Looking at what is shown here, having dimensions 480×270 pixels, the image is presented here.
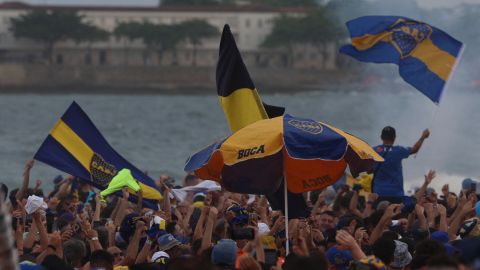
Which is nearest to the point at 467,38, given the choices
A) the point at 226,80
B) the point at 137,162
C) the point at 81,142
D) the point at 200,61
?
the point at 81,142

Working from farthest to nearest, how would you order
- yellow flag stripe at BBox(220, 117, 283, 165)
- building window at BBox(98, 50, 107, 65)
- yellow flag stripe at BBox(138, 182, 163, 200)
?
building window at BBox(98, 50, 107, 65) → yellow flag stripe at BBox(138, 182, 163, 200) → yellow flag stripe at BBox(220, 117, 283, 165)

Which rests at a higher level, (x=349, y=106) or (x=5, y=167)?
(x=5, y=167)

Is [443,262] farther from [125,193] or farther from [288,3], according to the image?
[288,3]

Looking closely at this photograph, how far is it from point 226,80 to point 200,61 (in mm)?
122766

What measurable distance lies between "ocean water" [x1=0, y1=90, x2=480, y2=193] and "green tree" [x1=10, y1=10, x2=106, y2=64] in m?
6.65

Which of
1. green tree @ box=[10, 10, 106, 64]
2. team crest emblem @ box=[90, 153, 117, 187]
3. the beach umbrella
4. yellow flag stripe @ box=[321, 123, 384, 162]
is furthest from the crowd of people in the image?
green tree @ box=[10, 10, 106, 64]

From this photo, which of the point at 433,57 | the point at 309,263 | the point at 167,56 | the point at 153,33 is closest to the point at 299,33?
the point at 167,56

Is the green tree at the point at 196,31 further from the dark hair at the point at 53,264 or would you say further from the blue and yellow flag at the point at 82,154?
the dark hair at the point at 53,264

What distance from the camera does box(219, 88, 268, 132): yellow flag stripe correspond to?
11133 mm

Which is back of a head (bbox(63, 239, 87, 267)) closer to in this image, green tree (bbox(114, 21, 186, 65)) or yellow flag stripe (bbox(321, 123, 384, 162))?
yellow flag stripe (bbox(321, 123, 384, 162))

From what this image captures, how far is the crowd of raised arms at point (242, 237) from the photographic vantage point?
7.63m

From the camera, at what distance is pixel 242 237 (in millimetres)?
9133

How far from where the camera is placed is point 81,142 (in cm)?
1368

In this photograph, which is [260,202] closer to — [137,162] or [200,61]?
[137,162]
